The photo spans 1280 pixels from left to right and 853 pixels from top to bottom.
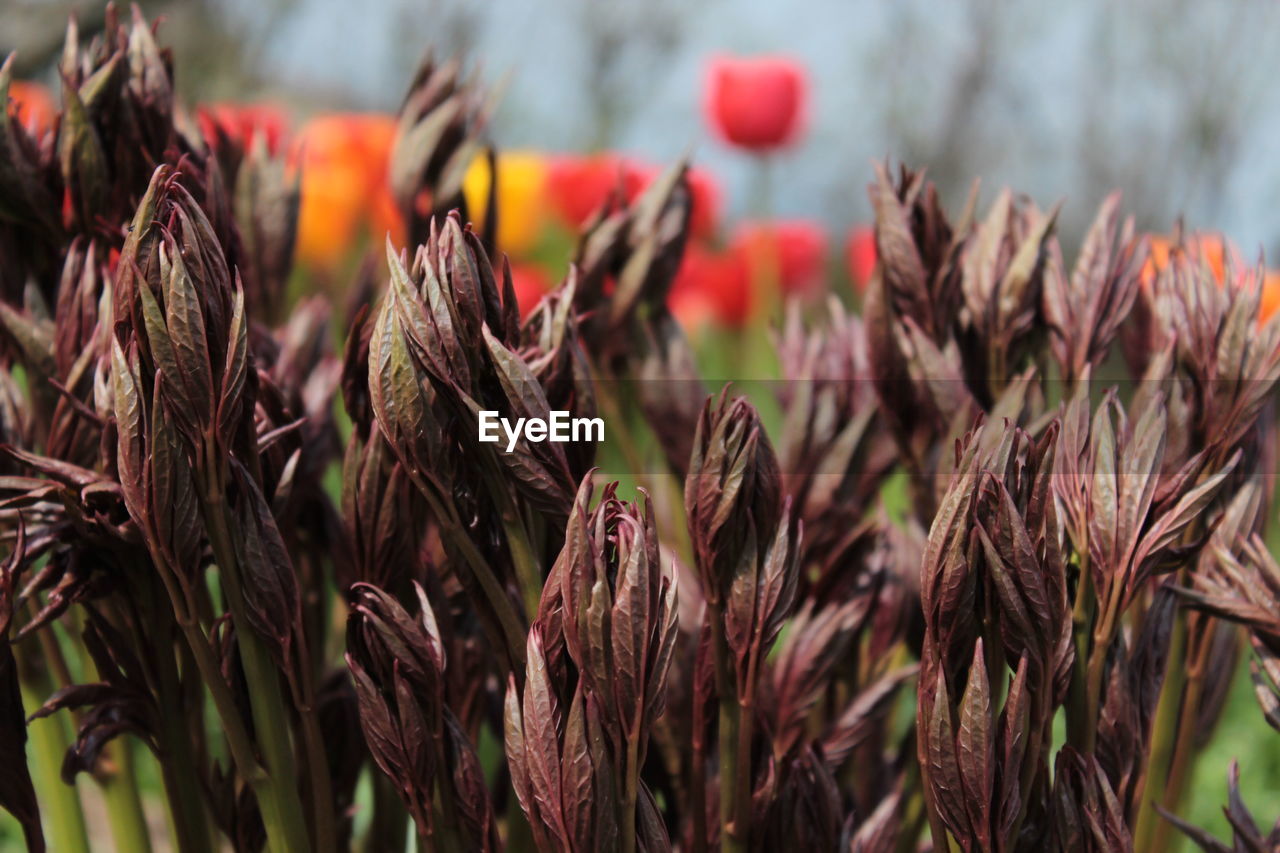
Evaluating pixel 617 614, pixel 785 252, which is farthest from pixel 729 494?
pixel 785 252

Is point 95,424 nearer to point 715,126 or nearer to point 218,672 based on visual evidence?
point 218,672

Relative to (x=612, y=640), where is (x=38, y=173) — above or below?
above

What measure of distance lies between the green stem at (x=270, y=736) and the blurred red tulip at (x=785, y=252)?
232 centimetres

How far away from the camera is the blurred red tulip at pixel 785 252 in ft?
9.27

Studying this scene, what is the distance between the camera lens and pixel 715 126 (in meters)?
3.03

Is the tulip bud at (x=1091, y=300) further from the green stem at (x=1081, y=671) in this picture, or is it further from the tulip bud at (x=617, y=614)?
the tulip bud at (x=617, y=614)

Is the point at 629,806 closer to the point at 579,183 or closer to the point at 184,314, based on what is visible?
the point at 184,314

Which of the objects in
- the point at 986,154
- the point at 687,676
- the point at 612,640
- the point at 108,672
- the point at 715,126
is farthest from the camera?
the point at 986,154

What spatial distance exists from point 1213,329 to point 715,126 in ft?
8.11

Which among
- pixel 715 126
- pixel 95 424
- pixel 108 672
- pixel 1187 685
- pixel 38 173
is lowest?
pixel 1187 685

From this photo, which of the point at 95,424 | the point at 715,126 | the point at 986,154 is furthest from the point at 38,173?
the point at 986,154

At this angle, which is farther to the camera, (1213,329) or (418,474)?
(1213,329)

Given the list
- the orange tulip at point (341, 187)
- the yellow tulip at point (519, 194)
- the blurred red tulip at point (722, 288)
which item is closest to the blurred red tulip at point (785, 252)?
the blurred red tulip at point (722, 288)

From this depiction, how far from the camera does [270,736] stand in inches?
20.8
